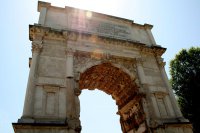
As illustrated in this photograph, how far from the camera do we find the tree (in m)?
15.2

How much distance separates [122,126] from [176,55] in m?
8.98

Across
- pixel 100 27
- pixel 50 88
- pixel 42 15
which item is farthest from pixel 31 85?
pixel 100 27

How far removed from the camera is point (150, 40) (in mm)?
14578

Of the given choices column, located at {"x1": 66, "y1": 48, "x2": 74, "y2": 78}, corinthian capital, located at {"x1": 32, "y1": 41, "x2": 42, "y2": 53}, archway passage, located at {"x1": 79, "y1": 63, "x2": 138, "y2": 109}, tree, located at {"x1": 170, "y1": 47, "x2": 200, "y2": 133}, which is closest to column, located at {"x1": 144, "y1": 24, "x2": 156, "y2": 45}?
archway passage, located at {"x1": 79, "y1": 63, "x2": 138, "y2": 109}

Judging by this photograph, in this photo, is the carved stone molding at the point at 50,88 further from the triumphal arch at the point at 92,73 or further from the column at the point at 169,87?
the column at the point at 169,87

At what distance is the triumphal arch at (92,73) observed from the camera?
918cm

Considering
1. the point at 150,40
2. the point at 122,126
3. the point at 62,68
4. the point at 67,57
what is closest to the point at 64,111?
the point at 62,68

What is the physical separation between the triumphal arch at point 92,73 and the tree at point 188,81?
14.8 ft

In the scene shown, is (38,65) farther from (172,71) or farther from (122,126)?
(172,71)

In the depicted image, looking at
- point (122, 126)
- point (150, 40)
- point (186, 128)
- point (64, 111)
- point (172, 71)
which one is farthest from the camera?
point (172, 71)

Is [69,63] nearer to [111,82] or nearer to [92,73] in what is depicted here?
[92,73]

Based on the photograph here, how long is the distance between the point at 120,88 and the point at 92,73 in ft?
7.00

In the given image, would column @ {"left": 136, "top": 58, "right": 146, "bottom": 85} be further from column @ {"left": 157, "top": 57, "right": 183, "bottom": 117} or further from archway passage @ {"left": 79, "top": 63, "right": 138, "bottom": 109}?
column @ {"left": 157, "top": 57, "right": 183, "bottom": 117}

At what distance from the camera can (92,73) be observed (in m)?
12.4
